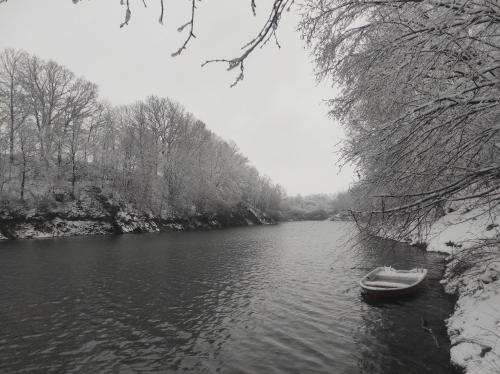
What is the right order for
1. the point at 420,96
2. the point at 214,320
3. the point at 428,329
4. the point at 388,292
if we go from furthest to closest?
the point at 388,292 → the point at 214,320 → the point at 428,329 → the point at 420,96

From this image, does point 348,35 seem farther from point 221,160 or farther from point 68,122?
point 221,160

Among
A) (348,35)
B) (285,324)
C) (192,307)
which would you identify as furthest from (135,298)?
(348,35)

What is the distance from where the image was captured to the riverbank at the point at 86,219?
34.4m

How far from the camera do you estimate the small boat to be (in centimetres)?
1235

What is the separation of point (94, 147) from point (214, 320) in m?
43.4

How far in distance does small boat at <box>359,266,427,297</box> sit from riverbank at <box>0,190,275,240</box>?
3574 centimetres

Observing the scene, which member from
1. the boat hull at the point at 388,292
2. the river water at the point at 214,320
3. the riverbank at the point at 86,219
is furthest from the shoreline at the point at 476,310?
the riverbank at the point at 86,219

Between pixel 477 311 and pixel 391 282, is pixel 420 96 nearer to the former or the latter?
pixel 477 311

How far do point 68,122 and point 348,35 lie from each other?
157 ft

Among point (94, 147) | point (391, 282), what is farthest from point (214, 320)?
point (94, 147)

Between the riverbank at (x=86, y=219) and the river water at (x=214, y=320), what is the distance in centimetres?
1803

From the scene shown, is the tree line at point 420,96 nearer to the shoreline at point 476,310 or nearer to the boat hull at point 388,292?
the shoreline at point 476,310

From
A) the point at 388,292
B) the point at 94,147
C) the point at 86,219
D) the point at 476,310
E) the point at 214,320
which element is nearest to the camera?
the point at 476,310

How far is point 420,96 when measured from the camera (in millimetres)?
6285
